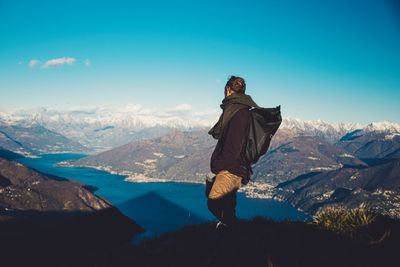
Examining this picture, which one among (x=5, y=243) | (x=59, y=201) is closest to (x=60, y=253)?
(x=5, y=243)

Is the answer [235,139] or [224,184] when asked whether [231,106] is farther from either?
[224,184]

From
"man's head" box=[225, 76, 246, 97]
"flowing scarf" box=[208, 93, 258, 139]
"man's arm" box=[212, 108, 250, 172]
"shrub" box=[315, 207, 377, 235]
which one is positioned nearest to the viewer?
"man's arm" box=[212, 108, 250, 172]

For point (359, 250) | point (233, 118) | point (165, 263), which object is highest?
point (233, 118)

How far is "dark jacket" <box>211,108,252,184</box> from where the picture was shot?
5230 millimetres

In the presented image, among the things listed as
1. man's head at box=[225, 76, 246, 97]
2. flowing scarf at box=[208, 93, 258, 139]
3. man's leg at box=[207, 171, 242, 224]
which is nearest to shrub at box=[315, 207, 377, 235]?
man's leg at box=[207, 171, 242, 224]

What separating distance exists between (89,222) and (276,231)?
363ft

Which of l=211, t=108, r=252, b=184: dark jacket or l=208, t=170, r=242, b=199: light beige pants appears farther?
l=208, t=170, r=242, b=199: light beige pants

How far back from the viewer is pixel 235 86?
5773 mm

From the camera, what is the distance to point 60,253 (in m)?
66.3

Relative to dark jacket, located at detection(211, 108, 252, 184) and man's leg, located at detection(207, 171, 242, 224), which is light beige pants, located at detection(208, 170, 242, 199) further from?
dark jacket, located at detection(211, 108, 252, 184)

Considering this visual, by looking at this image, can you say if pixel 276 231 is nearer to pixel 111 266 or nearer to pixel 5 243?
pixel 111 266

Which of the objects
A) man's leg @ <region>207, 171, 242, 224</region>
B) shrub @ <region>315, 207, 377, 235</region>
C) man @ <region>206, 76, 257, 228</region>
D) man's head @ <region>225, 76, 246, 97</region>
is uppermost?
man's head @ <region>225, 76, 246, 97</region>

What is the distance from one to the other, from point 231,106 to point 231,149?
995 millimetres

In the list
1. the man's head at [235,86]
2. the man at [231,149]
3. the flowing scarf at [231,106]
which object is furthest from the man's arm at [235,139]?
the man's head at [235,86]
